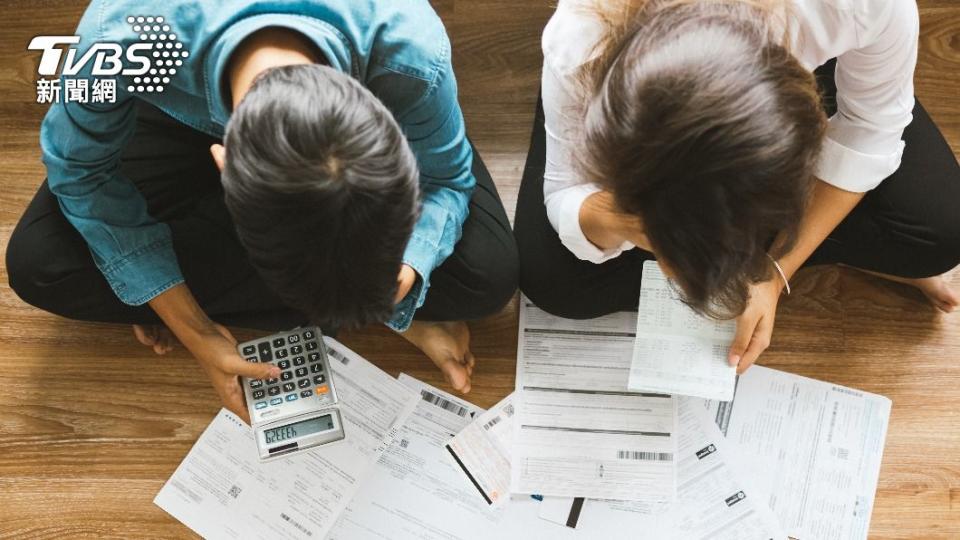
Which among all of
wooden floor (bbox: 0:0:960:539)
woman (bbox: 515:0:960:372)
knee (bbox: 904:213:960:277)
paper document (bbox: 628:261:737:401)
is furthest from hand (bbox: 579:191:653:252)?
knee (bbox: 904:213:960:277)

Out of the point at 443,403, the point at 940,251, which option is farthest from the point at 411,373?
the point at 940,251

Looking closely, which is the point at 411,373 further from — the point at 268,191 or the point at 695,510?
the point at 268,191

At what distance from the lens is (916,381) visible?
3.33ft

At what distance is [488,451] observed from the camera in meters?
0.99

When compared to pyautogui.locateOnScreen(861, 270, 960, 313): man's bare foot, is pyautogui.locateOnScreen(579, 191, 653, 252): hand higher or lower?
higher

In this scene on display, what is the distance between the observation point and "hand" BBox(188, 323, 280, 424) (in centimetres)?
93

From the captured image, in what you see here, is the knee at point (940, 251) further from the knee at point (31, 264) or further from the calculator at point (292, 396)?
the knee at point (31, 264)

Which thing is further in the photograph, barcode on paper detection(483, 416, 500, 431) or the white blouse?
barcode on paper detection(483, 416, 500, 431)

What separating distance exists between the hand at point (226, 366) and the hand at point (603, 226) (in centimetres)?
39

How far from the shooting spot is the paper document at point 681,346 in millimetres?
925

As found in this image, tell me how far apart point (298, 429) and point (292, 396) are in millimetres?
41

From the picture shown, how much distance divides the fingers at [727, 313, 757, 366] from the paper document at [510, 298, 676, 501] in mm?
108

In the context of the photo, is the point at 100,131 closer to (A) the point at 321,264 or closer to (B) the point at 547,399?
(A) the point at 321,264

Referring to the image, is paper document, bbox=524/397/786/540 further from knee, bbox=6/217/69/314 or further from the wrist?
knee, bbox=6/217/69/314
